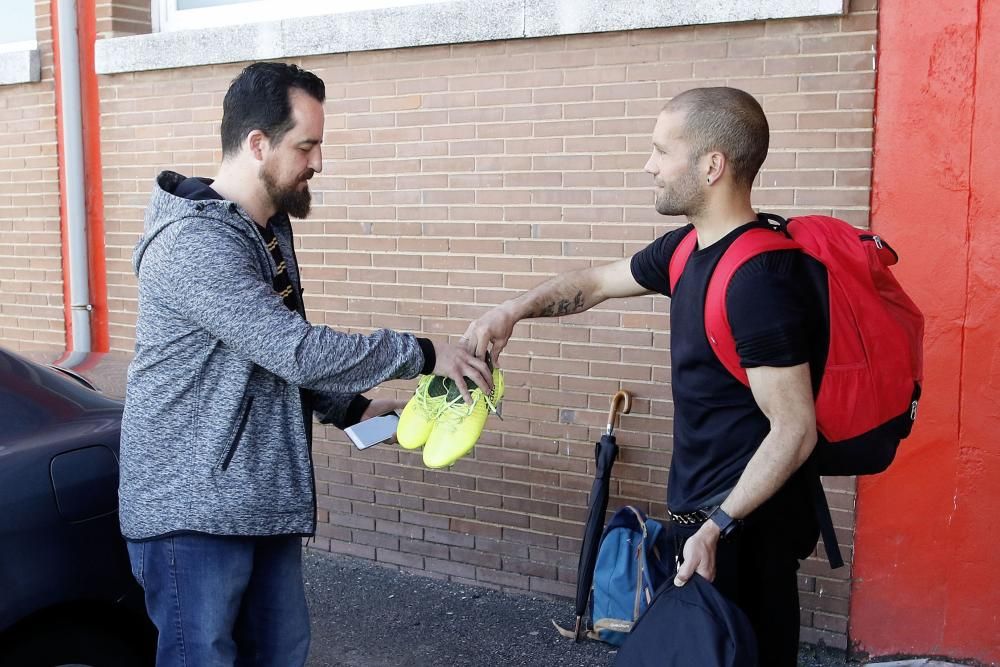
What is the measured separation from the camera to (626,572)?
4.16m

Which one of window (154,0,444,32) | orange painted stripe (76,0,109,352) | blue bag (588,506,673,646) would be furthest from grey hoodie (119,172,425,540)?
orange painted stripe (76,0,109,352)

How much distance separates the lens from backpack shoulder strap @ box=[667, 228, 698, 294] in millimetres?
2975

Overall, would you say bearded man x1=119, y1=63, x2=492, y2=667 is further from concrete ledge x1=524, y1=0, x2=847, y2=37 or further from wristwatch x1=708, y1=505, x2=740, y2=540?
concrete ledge x1=524, y1=0, x2=847, y2=37

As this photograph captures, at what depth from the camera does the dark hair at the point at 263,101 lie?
277 cm

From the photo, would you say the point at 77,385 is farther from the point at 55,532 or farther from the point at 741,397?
the point at 741,397

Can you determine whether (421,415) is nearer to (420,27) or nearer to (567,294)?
(567,294)

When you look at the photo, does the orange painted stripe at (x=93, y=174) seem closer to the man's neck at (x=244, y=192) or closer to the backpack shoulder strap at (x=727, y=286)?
the man's neck at (x=244, y=192)

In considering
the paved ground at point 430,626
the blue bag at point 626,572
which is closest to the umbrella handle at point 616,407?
the blue bag at point 626,572

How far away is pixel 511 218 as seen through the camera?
4863mm

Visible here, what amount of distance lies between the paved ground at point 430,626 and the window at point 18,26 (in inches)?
157

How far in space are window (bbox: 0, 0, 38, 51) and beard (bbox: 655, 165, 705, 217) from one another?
545 centimetres

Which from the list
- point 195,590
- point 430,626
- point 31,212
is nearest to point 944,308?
point 430,626

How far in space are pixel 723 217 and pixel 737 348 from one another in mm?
380

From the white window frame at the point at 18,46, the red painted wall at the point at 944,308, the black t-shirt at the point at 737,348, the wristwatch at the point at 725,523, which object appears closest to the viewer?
the black t-shirt at the point at 737,348
